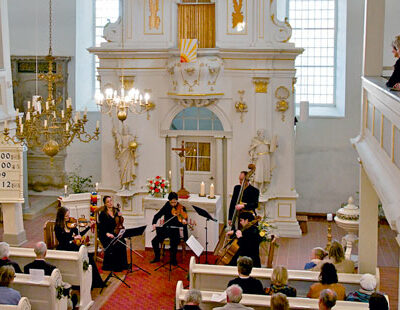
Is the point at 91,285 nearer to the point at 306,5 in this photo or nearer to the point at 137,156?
the point at 137,156

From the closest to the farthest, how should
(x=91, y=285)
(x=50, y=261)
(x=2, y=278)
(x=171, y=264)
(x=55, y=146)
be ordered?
1. (x=2, y=278)
2. (x=55, y=146)
3. (x=50, y=261)
4. (x=91, y=285)
5. (x=171, y=264)

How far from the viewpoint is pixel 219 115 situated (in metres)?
15.5

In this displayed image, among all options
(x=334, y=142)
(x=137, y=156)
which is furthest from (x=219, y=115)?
(x=334, y=142)

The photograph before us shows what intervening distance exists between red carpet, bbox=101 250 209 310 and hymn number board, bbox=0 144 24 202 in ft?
10.1

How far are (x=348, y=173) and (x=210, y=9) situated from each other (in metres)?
5.70

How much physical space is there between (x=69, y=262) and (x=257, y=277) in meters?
3.22

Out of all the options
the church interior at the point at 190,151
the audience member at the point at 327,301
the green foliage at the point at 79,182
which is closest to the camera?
the audience member at the point at 327,301

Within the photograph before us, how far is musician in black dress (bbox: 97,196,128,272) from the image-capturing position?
12.6 m

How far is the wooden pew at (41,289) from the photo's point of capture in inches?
384

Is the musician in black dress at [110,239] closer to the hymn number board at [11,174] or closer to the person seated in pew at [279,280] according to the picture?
the hymn number board at [11,174]

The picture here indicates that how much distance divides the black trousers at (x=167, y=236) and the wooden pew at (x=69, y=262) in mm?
2460

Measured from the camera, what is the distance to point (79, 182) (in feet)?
58.5

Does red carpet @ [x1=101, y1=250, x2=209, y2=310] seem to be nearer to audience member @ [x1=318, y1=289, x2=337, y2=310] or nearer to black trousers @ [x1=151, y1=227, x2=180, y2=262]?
black trousers @ [x1=151, y1=227, x2=180, y2=262]

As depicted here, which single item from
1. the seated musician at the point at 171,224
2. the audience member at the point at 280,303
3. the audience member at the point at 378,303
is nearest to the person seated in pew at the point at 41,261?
the seated musician at the point at 171,224
